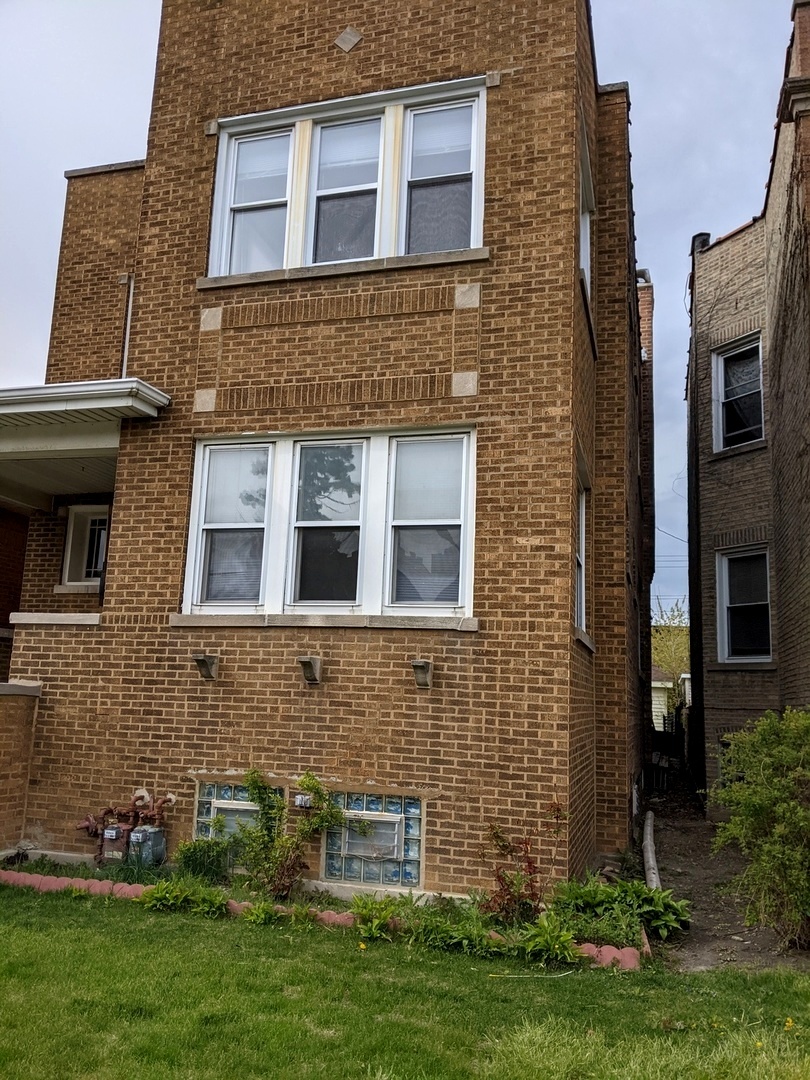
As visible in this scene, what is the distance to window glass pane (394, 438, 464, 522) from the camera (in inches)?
296

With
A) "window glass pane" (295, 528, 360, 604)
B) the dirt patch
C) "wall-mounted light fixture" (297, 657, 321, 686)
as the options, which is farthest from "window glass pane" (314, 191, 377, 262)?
the dirt patch

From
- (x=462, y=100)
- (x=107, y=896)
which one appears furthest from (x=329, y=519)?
(x=462, y=100)

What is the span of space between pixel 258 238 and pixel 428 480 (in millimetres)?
3116

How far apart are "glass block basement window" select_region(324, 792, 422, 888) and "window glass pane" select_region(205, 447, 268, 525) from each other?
2605 millimetres

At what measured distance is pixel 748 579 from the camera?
14180 mm

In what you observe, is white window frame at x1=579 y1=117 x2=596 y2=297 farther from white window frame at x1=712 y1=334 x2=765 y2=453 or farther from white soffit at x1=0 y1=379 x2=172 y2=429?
white window frame at x1=712 y1=334 x2=765 y2=453

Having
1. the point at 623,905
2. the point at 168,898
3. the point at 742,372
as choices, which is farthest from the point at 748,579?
the point at 168,898

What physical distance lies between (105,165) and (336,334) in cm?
597

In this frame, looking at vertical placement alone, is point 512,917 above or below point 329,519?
below

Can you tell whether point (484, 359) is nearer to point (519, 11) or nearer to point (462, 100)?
point (462, 100)

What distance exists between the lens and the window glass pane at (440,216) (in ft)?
26.3

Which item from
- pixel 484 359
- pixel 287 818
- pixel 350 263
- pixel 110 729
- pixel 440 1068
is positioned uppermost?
pixel 350 263

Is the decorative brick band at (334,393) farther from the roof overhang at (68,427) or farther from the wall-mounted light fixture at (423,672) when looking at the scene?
the wall-mounted light fixture at (423,672)

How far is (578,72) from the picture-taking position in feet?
26.8
